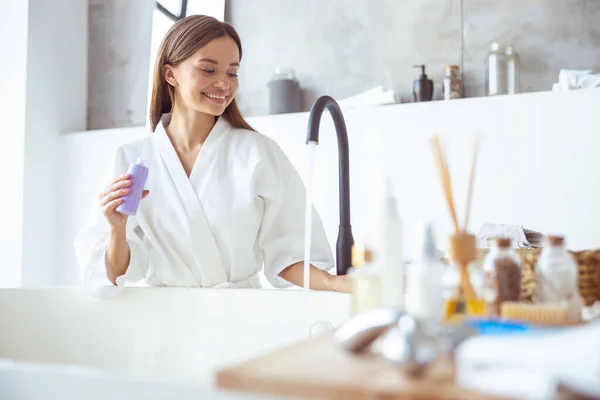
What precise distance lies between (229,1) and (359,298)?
2.43 meters

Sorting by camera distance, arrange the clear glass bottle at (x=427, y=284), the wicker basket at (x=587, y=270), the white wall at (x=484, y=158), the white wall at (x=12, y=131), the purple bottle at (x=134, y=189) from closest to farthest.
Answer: the clear glass bottle at (x=427, y=284) < the wicker basket at (x=587, y=270) < the purple bottle at (x=134, y=189) < the white wall at (x=484, y=158) < the white wall at (x=12, y=131)

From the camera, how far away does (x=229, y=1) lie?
10.0 ft

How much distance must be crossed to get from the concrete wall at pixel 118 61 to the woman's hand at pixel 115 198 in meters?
1.69

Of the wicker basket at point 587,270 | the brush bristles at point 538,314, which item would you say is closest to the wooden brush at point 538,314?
the brush bristles at point 538,314

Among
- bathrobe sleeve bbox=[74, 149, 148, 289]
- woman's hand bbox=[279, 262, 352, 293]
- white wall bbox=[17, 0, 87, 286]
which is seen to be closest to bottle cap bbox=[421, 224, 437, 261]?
woman's hand bbox=[279, 262, 352, 293]

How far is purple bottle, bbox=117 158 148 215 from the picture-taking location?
1.51 m

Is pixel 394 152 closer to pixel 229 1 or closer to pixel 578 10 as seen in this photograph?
pixel 578 10

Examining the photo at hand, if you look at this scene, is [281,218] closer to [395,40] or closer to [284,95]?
[284,95]

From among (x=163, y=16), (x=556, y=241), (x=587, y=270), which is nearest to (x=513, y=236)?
(x=587, y=270)

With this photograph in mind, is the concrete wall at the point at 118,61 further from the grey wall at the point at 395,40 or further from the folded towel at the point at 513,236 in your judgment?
the folded towel at the point at 513,236

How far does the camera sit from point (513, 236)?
1.54m

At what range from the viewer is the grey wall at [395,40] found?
7.98 feet

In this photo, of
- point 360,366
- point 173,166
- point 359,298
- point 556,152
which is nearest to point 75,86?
point 173,166

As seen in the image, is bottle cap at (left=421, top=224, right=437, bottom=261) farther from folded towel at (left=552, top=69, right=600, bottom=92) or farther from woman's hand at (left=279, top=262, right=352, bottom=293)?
folded towel at (left=552, top=69, right=600, bottom=92)
